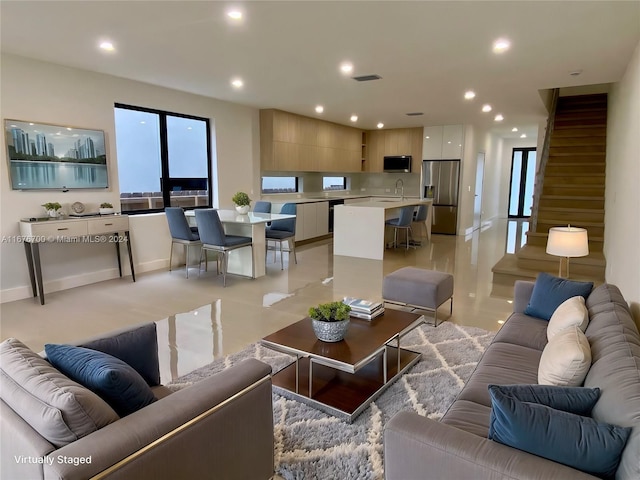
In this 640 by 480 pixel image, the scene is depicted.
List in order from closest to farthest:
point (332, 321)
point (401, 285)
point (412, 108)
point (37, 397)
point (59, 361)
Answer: point (37, 397), point (59, 361), point (332, 321), point (401, 285), point (412, 108)

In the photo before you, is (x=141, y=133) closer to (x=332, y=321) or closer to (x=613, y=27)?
(x=332, y=321)

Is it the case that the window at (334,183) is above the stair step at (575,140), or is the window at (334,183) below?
below

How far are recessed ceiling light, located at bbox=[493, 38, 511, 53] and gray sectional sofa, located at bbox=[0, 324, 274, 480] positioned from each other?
3.63 meters

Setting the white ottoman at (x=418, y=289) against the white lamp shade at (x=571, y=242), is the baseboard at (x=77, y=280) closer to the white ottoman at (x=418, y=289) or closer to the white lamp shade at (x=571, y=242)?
the white ottoman at (x=418, y=289)

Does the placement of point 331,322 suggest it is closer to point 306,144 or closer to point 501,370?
point 501,370

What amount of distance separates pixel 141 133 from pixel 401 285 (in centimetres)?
436

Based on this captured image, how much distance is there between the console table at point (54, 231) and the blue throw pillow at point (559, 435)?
15.1 feet

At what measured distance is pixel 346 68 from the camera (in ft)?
15.1

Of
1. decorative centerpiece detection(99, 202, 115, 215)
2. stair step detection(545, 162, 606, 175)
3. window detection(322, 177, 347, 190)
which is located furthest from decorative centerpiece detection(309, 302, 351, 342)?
window detection(322, 177, 347, 190)

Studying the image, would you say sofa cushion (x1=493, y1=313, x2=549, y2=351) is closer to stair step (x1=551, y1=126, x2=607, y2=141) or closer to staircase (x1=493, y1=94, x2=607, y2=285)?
staircase (x1=493, y1=94, x2=607, y2=285)

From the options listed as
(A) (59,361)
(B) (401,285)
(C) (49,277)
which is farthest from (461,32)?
(C) (49,277)

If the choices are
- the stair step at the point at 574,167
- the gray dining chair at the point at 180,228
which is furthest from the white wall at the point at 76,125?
the stair step at the point at 574,167

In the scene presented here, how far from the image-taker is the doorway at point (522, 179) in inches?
524

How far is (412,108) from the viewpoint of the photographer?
Answer: 725cm
